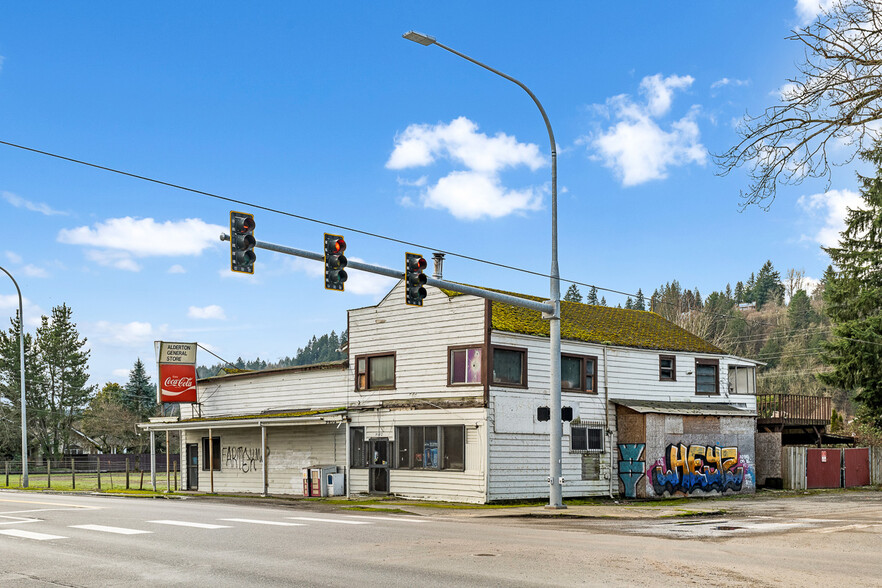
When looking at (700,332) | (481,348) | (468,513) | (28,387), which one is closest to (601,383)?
(481,348)

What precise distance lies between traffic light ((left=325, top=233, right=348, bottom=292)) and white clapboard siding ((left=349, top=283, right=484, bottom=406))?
32.3 feet

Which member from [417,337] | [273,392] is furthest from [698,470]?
[273,392]

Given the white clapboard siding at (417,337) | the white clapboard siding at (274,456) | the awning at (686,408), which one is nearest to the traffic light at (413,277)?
the white clapboard siding at (417,337)

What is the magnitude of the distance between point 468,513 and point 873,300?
30.5 meters

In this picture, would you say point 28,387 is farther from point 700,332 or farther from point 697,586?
point 697,586

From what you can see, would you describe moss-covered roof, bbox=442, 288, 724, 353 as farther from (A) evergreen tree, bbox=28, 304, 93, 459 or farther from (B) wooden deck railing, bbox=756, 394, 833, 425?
(A) evergreen tree, bbox=28, 304, 93, 459

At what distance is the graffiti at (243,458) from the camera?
117ft

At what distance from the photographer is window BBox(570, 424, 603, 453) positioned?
30.5 m

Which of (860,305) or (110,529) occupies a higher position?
(860,305)

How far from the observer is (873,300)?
147 ft

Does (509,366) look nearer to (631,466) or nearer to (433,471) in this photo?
(433,471)

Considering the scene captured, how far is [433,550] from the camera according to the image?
1340 centimetres

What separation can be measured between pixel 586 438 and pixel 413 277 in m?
13.0

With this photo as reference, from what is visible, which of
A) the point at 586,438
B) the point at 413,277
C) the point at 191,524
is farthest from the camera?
the point at 586,438
